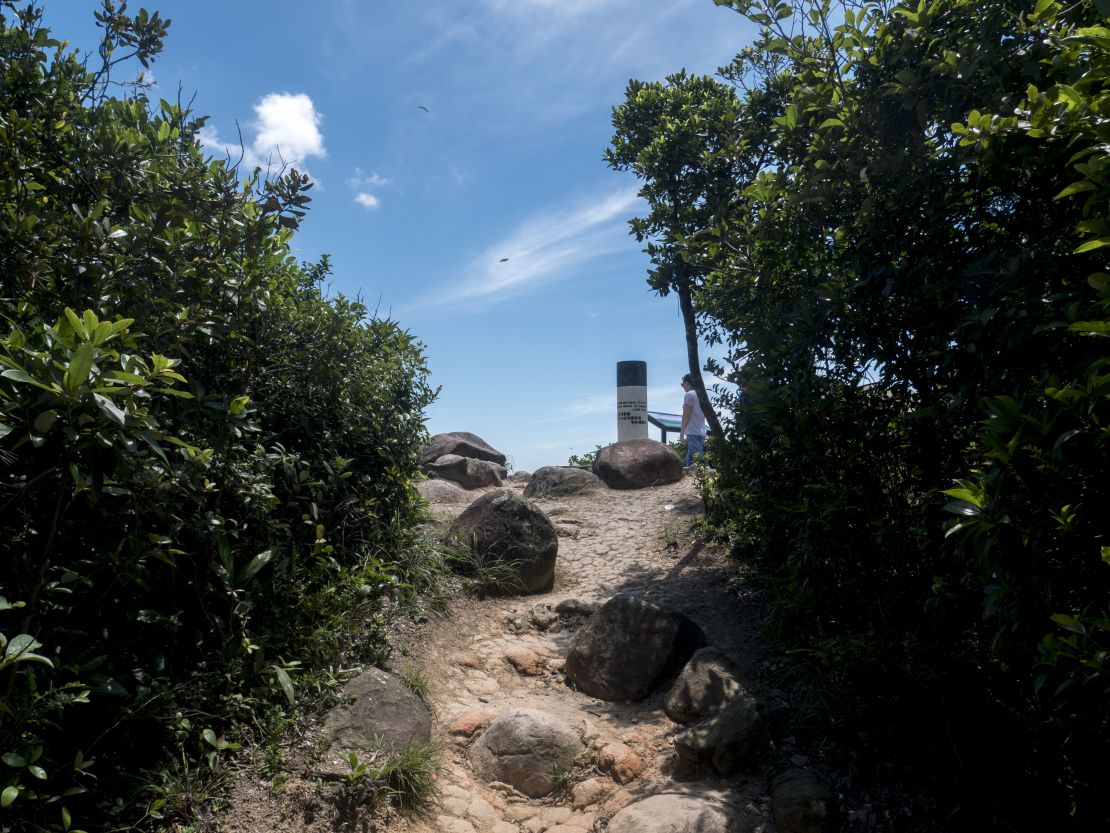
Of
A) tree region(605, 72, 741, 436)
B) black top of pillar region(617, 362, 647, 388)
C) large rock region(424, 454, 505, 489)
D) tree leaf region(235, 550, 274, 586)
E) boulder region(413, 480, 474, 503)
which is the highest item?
tree region(605, 72, 741, 436)

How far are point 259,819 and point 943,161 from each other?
4.80 metres

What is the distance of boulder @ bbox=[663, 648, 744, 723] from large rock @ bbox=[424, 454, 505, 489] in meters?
8.21

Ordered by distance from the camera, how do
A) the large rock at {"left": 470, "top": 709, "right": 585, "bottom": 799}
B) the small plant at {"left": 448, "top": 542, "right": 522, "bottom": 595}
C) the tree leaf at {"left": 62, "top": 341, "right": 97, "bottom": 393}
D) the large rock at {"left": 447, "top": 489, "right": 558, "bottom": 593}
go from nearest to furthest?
1. the tree leaf at {"left": 62, "top": 341, "right": 97, "bottom": 393}
2. the large rock at {"left": 470, "top": 709, "right": 585, "bottom": 799}
3. the small plant at {"left": 448, "top": 542, "right": 522, "bottom": 595}
4. the large rock at {"left": 447, "top": 489, "right": 558, "bottom": 593}

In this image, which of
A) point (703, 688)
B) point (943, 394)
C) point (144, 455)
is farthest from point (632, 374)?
point (144, 455)

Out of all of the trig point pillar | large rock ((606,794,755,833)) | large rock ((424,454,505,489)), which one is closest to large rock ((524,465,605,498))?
large rock ((424,454,505,489))

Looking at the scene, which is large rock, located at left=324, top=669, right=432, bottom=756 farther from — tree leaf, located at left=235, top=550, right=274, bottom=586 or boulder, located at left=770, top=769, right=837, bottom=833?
boulder, located at left=770, top=769, right=837, bottom=833

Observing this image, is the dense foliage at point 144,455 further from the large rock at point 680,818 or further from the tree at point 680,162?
the tree at point 680,162

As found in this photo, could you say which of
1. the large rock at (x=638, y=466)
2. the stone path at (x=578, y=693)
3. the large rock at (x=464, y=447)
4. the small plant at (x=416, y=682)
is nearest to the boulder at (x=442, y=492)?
the stone path at (x=578, y=693)

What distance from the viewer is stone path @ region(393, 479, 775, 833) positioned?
15.3 feet

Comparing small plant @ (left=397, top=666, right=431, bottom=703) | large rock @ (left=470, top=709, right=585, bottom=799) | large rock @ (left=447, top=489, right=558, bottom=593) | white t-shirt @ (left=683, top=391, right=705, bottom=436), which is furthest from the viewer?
white t-shirt @ (left=683, top=391, right=705, bottom=436)

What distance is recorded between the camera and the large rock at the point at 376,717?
4605 millimetres

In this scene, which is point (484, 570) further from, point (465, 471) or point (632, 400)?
point (632, 400)

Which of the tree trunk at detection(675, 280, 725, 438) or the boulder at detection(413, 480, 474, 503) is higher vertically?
the tree trunk at detection(675, 280, 725, 438)

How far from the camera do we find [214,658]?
4.36 meters
